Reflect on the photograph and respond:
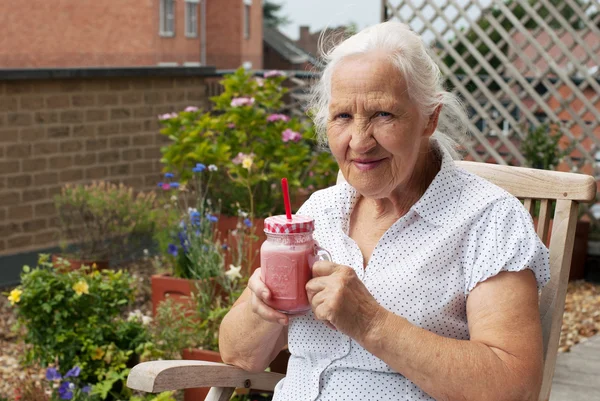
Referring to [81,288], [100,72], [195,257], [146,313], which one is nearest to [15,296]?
[81,288]

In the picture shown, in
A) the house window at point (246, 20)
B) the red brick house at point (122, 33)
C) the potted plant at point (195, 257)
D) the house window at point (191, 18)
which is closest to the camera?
the potted plant at point (195, 257)

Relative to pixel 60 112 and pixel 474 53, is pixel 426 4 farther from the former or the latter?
pixel 60 112

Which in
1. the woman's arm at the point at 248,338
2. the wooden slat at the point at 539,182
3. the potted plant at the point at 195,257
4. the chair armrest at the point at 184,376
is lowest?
the potted plant at the point at 195,257

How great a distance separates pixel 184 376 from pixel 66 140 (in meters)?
5.33

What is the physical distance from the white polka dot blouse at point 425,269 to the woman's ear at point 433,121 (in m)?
0.08

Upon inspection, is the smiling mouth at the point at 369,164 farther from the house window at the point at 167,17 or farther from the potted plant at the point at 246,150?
the house window at the point at 167,17

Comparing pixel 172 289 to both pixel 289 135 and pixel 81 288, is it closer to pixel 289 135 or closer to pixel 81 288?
pixel 81 288

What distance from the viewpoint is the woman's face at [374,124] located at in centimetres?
173

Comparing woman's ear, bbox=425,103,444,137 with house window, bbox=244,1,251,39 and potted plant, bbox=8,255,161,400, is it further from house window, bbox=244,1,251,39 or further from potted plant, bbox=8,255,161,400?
house window, bbox=244,1,251,39

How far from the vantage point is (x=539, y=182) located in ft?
6.49

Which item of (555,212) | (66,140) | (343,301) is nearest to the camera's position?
(343,301)

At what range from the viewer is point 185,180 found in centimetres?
469

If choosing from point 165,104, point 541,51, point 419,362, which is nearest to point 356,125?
point 419,362

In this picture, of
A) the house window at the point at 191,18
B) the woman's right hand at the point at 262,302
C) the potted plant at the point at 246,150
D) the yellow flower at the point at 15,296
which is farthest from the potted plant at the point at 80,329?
the house window at the point at 191,18
